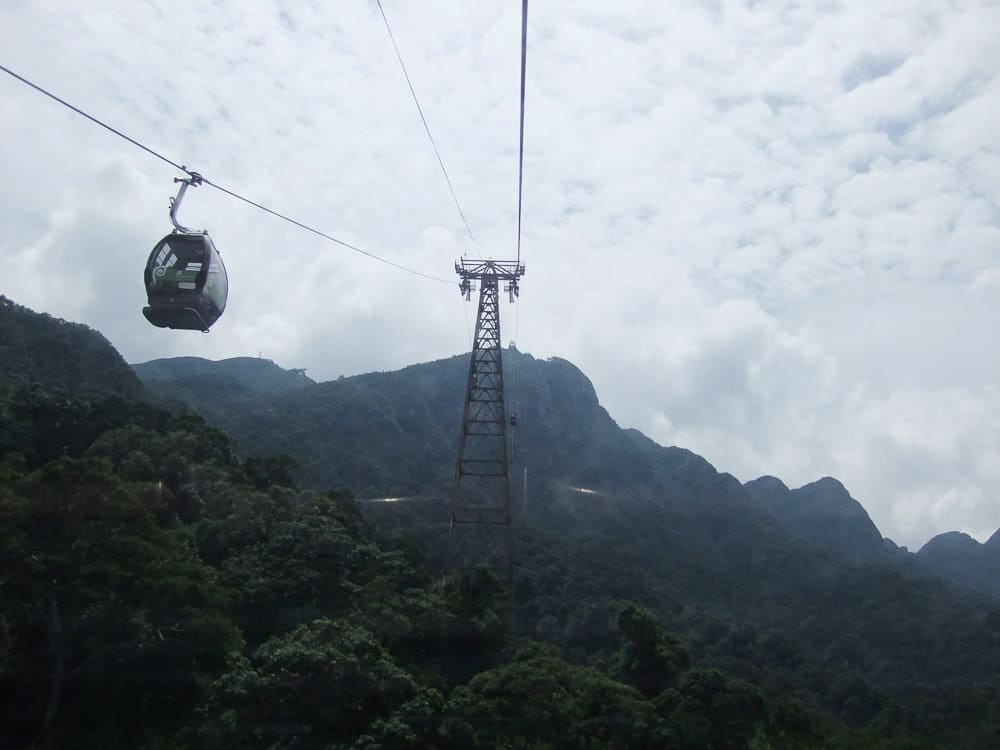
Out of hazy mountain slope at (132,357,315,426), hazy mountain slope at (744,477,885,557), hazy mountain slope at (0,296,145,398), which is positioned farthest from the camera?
hazy mountain slope at (744,477,885,557)

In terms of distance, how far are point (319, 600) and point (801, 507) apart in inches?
2186

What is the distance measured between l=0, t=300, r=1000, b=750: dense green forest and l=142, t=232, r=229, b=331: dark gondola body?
21.5 ft

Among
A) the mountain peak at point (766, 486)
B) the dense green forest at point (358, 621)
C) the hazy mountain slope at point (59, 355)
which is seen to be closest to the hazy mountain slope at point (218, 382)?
the hazy mountain slope at point (59, 355)

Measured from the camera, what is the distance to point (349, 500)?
91.2 ft

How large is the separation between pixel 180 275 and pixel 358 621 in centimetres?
999

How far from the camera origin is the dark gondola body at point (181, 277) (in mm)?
10211

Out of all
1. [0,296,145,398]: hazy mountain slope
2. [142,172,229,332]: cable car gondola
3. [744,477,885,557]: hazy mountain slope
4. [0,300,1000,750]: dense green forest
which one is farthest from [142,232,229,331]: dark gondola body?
[744,477,885,557]: hazy mountain slope

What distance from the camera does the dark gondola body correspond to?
1021 cm

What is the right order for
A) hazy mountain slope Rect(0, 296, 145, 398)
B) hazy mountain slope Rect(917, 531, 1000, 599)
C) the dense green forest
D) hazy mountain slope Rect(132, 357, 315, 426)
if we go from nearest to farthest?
the dense green forest, hazy mountain slope Rect(0, 296, 145, 398), hazy mountain slope Rect(132, 357, 315, 426), hazy mountain slope Rect(917, 531, 1000, 599)

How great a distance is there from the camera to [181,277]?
10242mm

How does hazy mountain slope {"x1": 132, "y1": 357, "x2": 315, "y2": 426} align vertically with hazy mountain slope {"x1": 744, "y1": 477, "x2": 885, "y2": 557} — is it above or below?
above

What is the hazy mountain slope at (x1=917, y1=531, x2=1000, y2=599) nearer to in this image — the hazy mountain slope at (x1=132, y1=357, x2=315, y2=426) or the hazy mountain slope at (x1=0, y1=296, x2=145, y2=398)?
the hazy mountain slope at (x1=132, y1=357, x2=315, y2=426)

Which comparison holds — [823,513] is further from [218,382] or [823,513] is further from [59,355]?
[59,355]

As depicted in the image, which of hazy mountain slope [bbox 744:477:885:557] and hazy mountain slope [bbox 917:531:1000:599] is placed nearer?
hazy mountain slope [bbox 917:531:1000:599]
